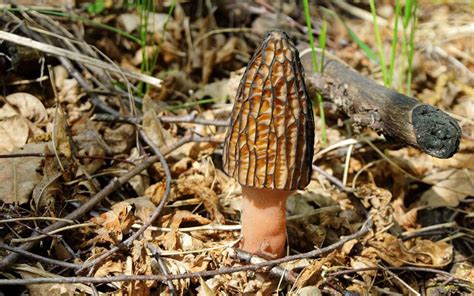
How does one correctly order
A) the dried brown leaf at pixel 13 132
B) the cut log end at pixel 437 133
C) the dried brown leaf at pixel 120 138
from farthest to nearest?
1. the dried brown leaf at pixel 120 138
2. the dried brown leaf at pixel 13 132
3. the cut log end at pixel 437 133

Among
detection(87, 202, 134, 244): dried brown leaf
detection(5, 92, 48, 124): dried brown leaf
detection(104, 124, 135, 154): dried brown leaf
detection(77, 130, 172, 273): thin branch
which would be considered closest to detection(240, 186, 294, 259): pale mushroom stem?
detection(77, 130, 172, 273): thin branch

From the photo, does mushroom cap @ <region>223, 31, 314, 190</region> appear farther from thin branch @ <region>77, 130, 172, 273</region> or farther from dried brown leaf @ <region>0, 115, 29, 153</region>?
dried brown leaf @ <region>0, 115, 29, 153</region>

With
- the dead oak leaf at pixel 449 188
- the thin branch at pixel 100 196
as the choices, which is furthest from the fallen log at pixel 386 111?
the thin branch at pixel 100 196

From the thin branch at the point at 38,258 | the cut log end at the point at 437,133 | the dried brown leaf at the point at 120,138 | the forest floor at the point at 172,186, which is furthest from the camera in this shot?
the dried brown leaf at the point at 120,138

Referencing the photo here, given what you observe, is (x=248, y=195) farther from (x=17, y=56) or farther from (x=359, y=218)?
(x=17, y=56)

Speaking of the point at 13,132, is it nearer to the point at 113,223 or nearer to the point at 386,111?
the point at 113,223

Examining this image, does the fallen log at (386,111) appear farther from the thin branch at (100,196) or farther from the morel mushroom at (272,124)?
the thin branch at (100,196)
